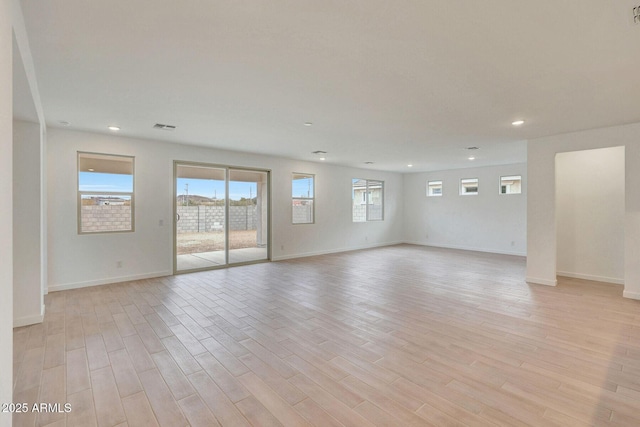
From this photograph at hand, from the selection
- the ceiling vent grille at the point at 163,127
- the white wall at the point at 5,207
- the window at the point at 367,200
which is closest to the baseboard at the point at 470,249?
the window at the point at 367,200

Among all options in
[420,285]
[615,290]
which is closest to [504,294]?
[420,285]

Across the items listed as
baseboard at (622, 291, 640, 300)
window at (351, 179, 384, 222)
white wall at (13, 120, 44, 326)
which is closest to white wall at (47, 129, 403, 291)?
white wall at (13, 120, 44, 326)

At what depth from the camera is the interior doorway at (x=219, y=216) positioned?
5.98m

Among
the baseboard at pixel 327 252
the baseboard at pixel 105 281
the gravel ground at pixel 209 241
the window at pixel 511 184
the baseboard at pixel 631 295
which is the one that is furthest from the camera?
the window at pixel 511 184

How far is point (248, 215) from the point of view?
6.93 m

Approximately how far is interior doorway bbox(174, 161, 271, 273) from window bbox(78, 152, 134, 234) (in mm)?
810

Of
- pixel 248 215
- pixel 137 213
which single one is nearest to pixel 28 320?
pixel 137 213

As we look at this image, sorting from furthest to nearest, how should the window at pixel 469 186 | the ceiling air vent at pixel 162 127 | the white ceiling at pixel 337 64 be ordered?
the window at pixel 469 186 → the ceiling air vent at pixel 162 127 → the white ceiling at pixel 337 64

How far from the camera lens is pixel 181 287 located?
4.86 meters

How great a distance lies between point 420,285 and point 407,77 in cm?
348

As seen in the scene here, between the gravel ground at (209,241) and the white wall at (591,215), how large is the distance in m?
6.60

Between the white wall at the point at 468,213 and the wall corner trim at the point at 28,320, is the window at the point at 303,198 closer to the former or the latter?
the white wall at the point at 468,213

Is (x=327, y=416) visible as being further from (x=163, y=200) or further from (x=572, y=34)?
(x=163, y=200)

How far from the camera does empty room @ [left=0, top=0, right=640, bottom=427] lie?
6.31ft
